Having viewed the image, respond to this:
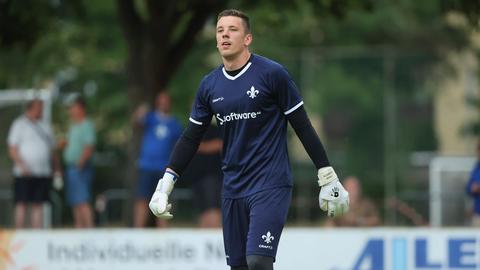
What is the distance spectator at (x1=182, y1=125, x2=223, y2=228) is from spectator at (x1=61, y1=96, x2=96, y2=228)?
1.68 meters

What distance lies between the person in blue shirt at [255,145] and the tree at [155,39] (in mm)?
9003

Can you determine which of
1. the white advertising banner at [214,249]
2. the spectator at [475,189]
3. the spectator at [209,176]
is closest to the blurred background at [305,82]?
the spectator at [209,176]

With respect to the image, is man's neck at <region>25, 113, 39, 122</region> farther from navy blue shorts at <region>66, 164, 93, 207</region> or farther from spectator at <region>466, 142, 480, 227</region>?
spectator at <region>466, 142, 480, 227</region>

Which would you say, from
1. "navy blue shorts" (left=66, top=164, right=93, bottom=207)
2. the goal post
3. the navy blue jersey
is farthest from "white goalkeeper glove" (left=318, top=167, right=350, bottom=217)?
the goal post

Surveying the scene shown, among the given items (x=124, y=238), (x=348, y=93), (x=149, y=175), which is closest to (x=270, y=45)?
(x=348, y=93)

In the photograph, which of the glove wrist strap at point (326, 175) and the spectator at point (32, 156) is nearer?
the glove wrist strap at point (326, 175)

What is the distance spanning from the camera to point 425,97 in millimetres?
24703

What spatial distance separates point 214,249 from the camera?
12.4 metres

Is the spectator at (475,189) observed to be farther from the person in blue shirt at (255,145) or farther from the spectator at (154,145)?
the person in blue shirt at (255,145)

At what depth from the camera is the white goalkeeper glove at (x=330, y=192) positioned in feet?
28.3

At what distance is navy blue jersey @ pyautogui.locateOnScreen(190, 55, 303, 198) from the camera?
863 cm

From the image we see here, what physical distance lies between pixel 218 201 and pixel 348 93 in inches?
386

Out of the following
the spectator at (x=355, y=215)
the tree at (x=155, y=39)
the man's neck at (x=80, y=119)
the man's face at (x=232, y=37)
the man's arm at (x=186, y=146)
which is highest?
the tree at (x=155, y=39)

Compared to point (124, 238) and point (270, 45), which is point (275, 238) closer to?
point (124, 238)
